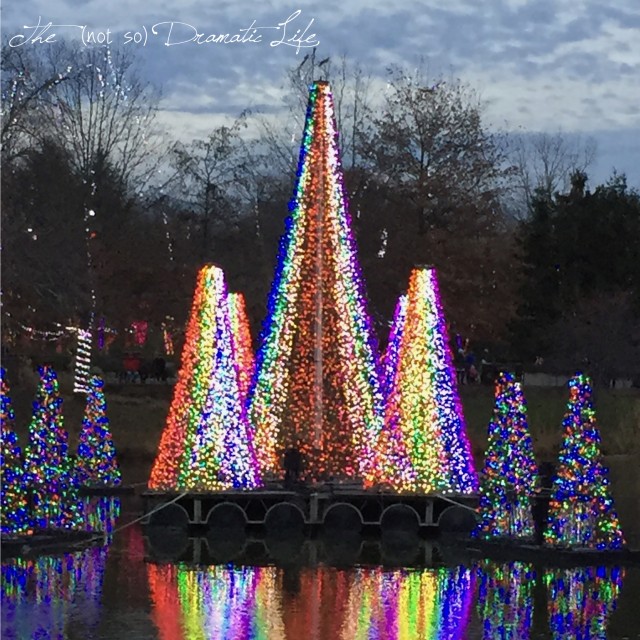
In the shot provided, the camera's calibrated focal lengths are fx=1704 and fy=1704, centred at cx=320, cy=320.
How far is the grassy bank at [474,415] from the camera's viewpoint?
4575cm

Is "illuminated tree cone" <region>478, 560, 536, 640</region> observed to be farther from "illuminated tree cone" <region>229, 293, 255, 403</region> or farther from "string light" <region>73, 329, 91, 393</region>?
"string light" <region>73, 329, 91, 393</region>

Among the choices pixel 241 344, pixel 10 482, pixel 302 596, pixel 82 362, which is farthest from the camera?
pixel 82 362

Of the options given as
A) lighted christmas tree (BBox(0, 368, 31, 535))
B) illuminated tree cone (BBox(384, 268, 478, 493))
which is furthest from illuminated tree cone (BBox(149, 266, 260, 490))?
lighted christmas tree (BBox(0, 368, 31, 535))

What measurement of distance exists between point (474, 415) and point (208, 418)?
22.3 meters

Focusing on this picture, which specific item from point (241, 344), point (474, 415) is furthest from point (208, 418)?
point (474, 415)

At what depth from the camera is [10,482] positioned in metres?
22.4

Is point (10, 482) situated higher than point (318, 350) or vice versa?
point (318, 350)

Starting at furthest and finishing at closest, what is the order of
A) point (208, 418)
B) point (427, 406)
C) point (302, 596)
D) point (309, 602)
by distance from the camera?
point (427, 406), point (208, 418), point (302, 596), point (309, 602)

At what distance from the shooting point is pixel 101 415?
3444 cm

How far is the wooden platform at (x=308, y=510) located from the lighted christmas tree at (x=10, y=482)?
4.44 metres

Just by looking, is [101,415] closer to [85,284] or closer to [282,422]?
[282,422]

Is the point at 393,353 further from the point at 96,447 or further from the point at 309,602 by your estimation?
the point at 309,602

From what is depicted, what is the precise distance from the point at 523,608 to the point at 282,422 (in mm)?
9852

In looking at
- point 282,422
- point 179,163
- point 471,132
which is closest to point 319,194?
point 282,422
